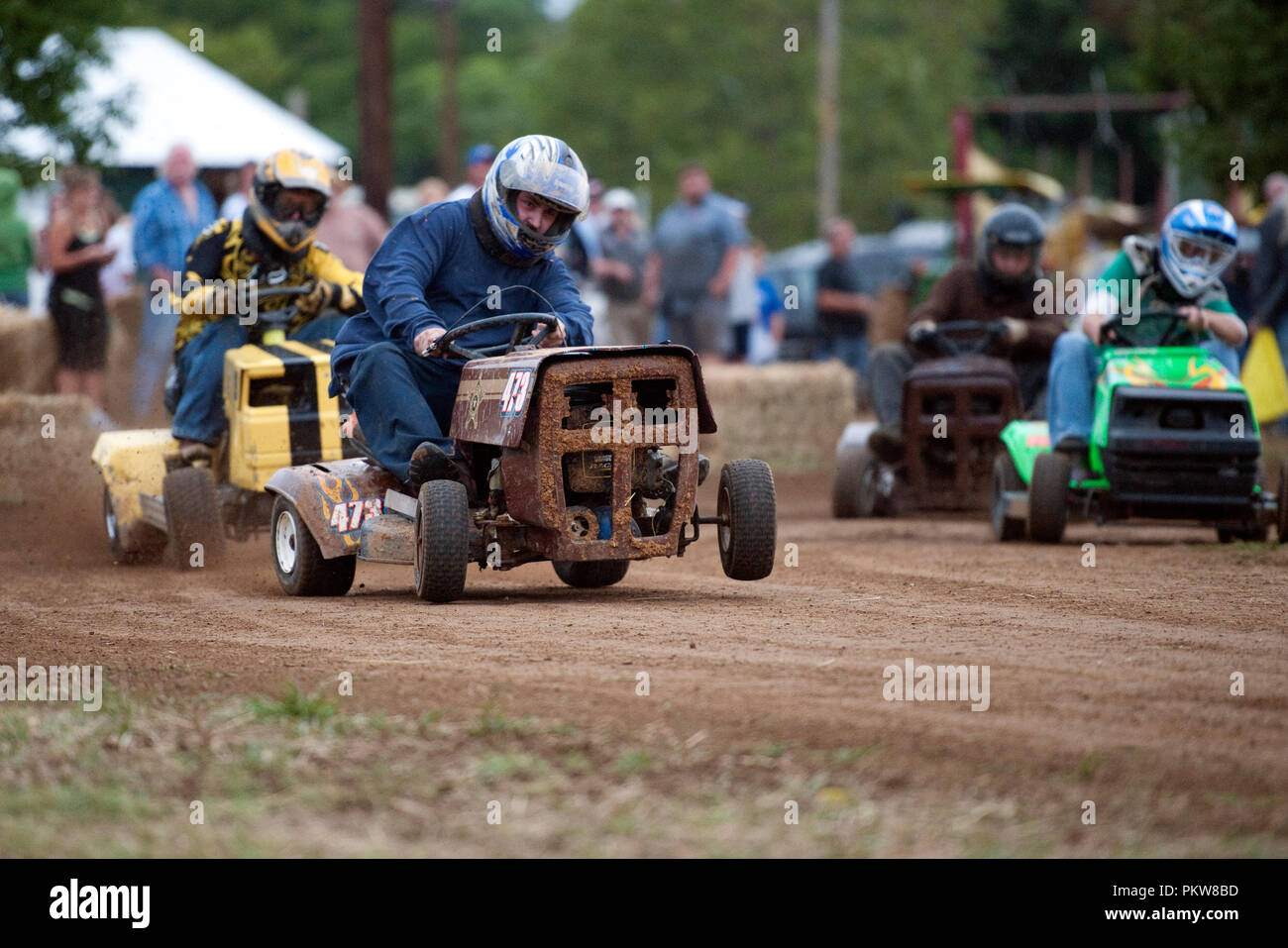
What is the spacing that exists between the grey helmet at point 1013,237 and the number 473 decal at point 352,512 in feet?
16.8

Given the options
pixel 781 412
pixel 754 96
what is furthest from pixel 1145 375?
pixel 754 96

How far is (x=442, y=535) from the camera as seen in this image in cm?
725

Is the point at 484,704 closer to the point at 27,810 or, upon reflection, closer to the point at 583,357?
the point at 27,810

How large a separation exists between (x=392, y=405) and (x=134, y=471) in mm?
2562

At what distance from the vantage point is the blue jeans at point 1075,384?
10023 millimetres

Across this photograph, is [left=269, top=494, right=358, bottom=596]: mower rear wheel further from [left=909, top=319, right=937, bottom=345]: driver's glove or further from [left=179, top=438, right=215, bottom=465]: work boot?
[left=909, top=319, right=937, bottom=345]: driver's glove

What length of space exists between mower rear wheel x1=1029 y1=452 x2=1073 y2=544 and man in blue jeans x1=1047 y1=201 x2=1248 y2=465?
0.19 metres

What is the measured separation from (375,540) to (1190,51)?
1010 cm

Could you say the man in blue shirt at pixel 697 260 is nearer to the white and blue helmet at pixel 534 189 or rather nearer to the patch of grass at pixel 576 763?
the white and blue helmet at pixel 534 189

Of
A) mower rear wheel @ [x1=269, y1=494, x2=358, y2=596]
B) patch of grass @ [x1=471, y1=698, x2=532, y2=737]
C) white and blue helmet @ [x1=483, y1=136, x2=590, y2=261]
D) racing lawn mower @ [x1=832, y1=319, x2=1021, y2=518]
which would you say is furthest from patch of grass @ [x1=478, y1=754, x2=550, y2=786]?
racing lawn mower @ [x1=832, y1=319, x2=1021, y2=518]

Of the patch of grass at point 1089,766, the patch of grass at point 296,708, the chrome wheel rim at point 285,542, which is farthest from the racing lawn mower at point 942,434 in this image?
the patch of grass at point 1089,766

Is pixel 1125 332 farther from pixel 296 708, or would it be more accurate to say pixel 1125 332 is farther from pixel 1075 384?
pixel 296 708

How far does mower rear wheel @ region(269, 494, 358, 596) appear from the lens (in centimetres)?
801

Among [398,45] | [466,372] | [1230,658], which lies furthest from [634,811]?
[398,45]
